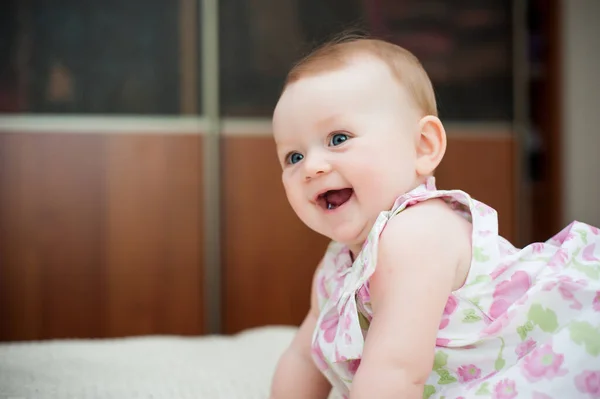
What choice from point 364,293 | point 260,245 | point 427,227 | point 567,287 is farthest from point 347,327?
point 260,245

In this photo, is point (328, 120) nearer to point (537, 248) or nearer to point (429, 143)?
point (429, 143)

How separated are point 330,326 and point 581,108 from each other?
2.12m

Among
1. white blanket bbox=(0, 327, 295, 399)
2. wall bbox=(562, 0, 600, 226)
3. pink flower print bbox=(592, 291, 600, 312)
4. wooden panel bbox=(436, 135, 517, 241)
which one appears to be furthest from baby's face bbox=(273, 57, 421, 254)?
wall bbox=(562, 0, 600, 226)

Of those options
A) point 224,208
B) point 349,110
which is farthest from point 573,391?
point 224,208

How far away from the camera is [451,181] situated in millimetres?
2559

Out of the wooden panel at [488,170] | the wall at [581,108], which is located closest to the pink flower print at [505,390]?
the wooden panel at [488,170]

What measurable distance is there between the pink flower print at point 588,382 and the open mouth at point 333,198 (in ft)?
1.06

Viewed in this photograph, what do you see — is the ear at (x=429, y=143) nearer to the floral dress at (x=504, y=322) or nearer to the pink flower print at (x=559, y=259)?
the floral dress at (x=504, y=322)

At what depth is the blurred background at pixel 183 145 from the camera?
2283 mm

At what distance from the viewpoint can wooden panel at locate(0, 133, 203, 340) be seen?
226 cm

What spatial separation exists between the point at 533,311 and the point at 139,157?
1.74m

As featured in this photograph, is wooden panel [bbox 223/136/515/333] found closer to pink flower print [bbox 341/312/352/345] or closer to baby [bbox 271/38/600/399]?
baby [bbox 271/38/600/399]

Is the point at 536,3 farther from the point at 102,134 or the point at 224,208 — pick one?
the point at 102,134

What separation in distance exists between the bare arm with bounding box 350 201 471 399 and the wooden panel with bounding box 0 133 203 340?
164 centimetres
